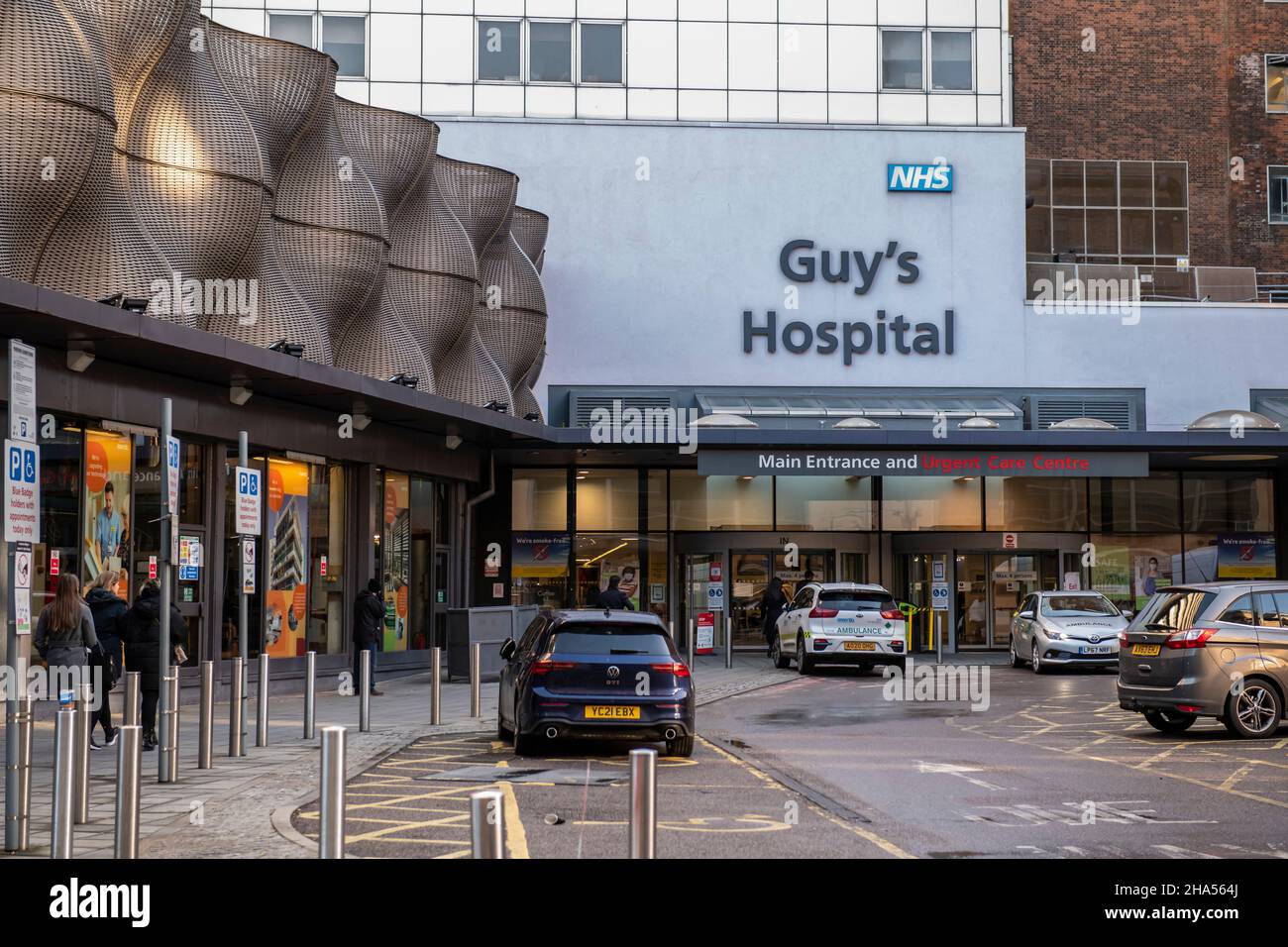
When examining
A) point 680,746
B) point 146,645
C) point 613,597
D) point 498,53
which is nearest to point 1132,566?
point 613,597

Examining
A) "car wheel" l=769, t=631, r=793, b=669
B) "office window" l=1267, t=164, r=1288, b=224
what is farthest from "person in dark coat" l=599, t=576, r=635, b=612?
"office window" l=1267, t=164, r=1288, b=224

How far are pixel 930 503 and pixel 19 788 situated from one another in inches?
1236

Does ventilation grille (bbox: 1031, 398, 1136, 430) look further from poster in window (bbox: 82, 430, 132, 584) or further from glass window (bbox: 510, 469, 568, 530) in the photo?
poster in window (bbox: 82, 430, 132, 584)

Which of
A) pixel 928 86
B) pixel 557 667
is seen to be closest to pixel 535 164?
pixel 928 86

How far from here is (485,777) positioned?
43.8ft

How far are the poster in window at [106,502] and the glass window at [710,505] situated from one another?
64.2 feet

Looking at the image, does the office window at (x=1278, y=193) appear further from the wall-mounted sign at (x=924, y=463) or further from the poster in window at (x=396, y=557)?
the poster in window at (x=396, y=557)

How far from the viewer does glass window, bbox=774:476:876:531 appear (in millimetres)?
38781

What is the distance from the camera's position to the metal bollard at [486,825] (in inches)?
215

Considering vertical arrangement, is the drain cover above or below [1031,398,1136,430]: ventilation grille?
below

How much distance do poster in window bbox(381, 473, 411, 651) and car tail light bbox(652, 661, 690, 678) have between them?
48.4ft

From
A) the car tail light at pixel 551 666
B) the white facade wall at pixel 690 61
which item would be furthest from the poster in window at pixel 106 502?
the white facade wall at pixel 690 61

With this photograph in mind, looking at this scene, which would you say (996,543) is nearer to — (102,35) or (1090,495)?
(1090,495)

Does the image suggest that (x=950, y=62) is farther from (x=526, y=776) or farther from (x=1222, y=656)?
(x=526, y=776)
